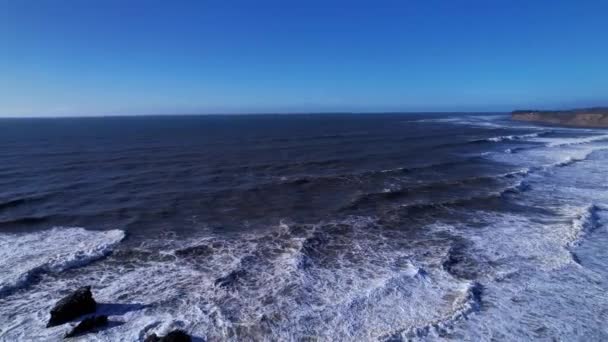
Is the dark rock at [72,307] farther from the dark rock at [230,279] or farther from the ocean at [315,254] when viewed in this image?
the dark rock at [230,279]

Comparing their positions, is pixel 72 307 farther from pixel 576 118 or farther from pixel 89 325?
pixel 576 118

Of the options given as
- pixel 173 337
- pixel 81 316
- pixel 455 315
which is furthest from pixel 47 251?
pixel 455 315

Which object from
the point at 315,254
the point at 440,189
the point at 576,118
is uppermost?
the point at 576,118

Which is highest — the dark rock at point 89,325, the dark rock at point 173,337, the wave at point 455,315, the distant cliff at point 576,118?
the distant cliff at point 576,118

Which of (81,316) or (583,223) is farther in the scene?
Answer: (583,223)

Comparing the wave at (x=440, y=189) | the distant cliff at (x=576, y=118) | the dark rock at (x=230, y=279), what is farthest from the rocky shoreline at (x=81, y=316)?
the distant cliff at (x=576, y=118)

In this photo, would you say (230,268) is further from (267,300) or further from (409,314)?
(409,314)
